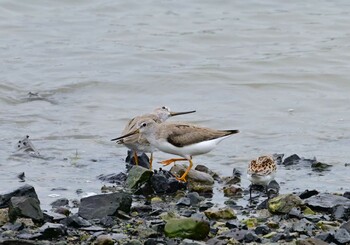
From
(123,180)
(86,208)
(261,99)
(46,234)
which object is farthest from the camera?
(261,99)

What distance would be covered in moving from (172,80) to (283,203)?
852 cm

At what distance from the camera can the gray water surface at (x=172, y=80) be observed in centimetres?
1204

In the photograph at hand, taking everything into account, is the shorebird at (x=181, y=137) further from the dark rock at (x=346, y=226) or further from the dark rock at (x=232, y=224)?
the dark rock at (x=346, y=226)

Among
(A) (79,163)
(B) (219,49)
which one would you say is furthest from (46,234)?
(B) (219,49)

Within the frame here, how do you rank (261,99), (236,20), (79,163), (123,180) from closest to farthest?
1. (123,180)
2. (79,163)
3. (261,99)
4. (236,20)

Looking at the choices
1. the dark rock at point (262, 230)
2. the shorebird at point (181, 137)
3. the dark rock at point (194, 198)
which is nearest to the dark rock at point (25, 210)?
the dark rock at point (194, 198)

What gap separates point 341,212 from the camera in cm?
881

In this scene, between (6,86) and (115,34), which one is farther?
(115,34)

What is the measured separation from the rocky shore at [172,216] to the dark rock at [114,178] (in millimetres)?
71

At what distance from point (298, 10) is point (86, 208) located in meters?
14.9

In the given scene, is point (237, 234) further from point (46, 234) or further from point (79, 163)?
point (79, 163)

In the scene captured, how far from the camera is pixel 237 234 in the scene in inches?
314

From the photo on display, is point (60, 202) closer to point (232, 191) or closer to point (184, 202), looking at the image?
point (184, 202)

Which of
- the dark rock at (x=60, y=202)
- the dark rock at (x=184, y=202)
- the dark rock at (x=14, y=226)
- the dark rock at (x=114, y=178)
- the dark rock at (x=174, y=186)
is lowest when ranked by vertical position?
the dark rock at (x=114, y=178)
